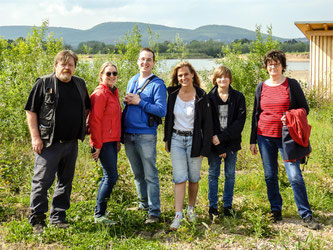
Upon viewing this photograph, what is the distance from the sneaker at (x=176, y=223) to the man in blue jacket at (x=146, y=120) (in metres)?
0.29

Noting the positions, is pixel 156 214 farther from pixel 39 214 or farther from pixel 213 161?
pixel 39 214

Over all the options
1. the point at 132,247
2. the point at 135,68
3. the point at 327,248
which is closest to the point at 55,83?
the point at 132,247

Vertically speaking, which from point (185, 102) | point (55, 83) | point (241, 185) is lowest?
point (241, 185)

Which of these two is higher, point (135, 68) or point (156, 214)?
point (135, 68)

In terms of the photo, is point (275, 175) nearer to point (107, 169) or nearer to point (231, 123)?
point (231, 123)

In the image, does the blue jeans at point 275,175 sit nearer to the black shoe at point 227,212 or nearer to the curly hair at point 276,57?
the black shoe at point 227,212

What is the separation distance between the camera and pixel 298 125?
4484 millimetres

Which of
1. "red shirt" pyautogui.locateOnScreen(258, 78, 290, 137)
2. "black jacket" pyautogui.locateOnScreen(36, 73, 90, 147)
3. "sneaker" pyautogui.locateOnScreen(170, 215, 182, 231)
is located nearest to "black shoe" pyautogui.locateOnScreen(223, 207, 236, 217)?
"sneaker" pyautogui.locateOnScreen(170, 215, 182, 231)

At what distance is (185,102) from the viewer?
4699mm

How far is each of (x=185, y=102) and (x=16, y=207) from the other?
9.19 ft

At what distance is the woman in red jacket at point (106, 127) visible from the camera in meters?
4.45

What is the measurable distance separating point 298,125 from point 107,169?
7.39ft

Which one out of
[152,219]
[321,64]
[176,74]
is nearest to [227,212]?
[152,219]

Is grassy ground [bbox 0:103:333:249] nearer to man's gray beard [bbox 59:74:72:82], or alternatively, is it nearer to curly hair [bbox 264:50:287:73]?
man's gray beard [bbox 59:74:72:82]
